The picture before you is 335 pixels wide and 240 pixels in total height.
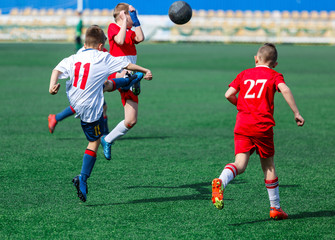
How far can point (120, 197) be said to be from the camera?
6770 mm

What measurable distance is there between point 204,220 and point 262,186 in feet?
5.57

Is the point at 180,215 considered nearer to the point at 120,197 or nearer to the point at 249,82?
the point at 120,197

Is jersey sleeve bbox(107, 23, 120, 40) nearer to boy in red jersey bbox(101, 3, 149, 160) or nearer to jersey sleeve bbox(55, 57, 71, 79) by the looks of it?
boy in red jersey bbox(101, 3, 149, 160)

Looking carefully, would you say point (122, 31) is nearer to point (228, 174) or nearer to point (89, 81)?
point (89, 81)

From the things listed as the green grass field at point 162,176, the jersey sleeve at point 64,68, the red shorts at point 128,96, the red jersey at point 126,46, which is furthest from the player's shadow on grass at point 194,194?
the red jersey at point 126,46

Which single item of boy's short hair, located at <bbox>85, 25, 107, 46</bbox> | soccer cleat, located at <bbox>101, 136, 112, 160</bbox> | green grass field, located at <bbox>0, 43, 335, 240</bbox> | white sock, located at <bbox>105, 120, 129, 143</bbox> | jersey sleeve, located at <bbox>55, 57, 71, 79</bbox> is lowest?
green grass field, located at <bbox>0, 43, 335, 240</bbox>

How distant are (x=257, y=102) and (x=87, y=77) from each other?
75.6 inches

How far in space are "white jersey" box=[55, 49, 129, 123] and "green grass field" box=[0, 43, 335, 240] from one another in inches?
41.7

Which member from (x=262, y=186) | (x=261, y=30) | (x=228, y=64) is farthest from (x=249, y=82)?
(x=261, y=30)

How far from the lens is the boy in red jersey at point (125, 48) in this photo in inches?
322

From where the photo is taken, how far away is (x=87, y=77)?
642 centimetres

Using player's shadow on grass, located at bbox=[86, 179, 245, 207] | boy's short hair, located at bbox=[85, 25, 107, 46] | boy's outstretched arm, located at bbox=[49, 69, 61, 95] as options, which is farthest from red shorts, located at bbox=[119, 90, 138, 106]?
boy's outstretched arm, located at bbox=[49, 69, 61, 95]

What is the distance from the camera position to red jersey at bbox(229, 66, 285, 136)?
19.0 feet

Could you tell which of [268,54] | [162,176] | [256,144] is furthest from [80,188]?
[268,54]
